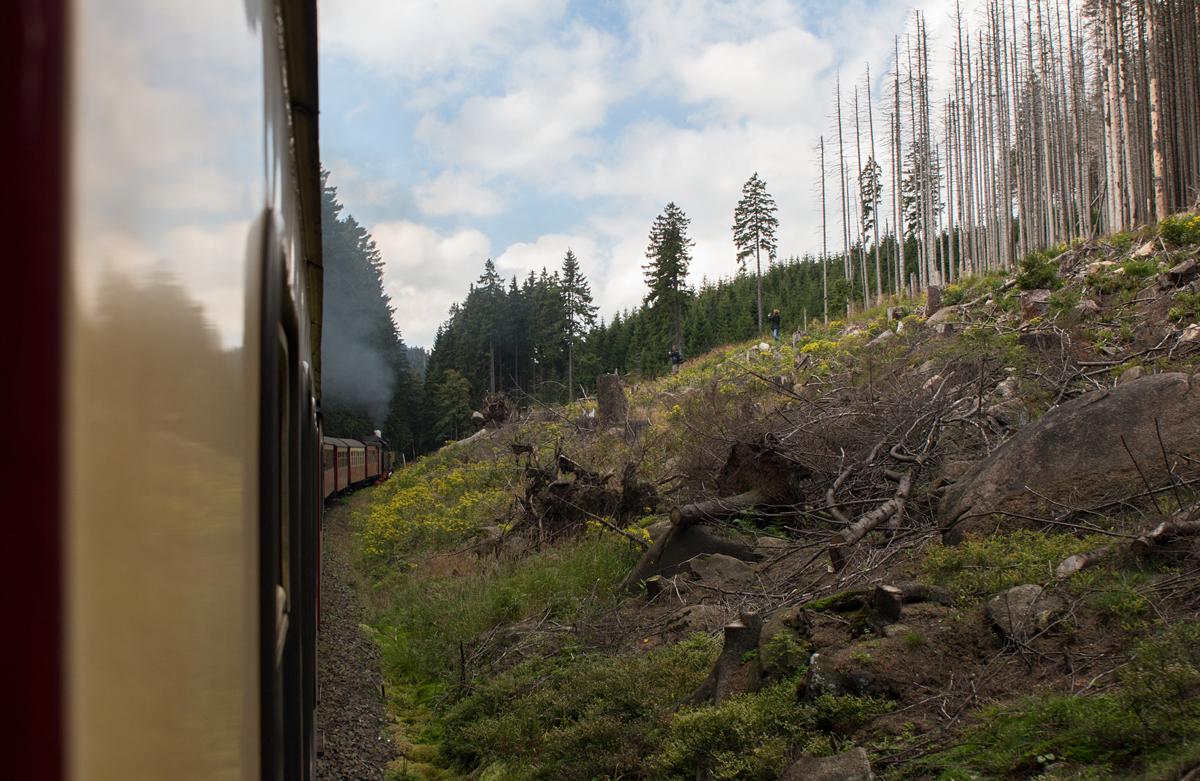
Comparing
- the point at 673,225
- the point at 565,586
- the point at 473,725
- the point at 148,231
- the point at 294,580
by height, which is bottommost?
the point at 473,725

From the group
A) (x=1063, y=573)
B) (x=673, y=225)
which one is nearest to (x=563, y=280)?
(x=673, y=225)

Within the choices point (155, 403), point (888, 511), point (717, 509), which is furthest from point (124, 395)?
point (717, 509)

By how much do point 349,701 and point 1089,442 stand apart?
22.7ft

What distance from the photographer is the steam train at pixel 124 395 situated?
11.6 inches

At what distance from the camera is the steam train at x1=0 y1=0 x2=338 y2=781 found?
0.29 metres

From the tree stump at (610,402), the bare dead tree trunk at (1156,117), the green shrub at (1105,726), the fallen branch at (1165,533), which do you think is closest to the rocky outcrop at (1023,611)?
the green shrub at (1105,726)

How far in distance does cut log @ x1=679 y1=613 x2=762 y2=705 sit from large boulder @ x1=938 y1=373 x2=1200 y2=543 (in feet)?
7.69

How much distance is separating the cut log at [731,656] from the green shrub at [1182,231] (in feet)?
45.7

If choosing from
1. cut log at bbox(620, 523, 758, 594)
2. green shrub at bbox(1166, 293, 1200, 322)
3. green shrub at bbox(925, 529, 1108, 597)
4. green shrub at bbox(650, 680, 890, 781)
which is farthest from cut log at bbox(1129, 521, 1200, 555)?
green shrub at bbox(1166, 293, 1200, 322)

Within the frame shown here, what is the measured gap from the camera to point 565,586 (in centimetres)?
870

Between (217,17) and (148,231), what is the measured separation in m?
0.37

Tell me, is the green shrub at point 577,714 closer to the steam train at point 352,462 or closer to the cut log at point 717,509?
the cut log at point 717,509

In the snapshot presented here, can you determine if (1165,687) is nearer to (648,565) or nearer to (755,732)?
(755,732)

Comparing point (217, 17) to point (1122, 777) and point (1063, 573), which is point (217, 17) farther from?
point (1063, 573)
